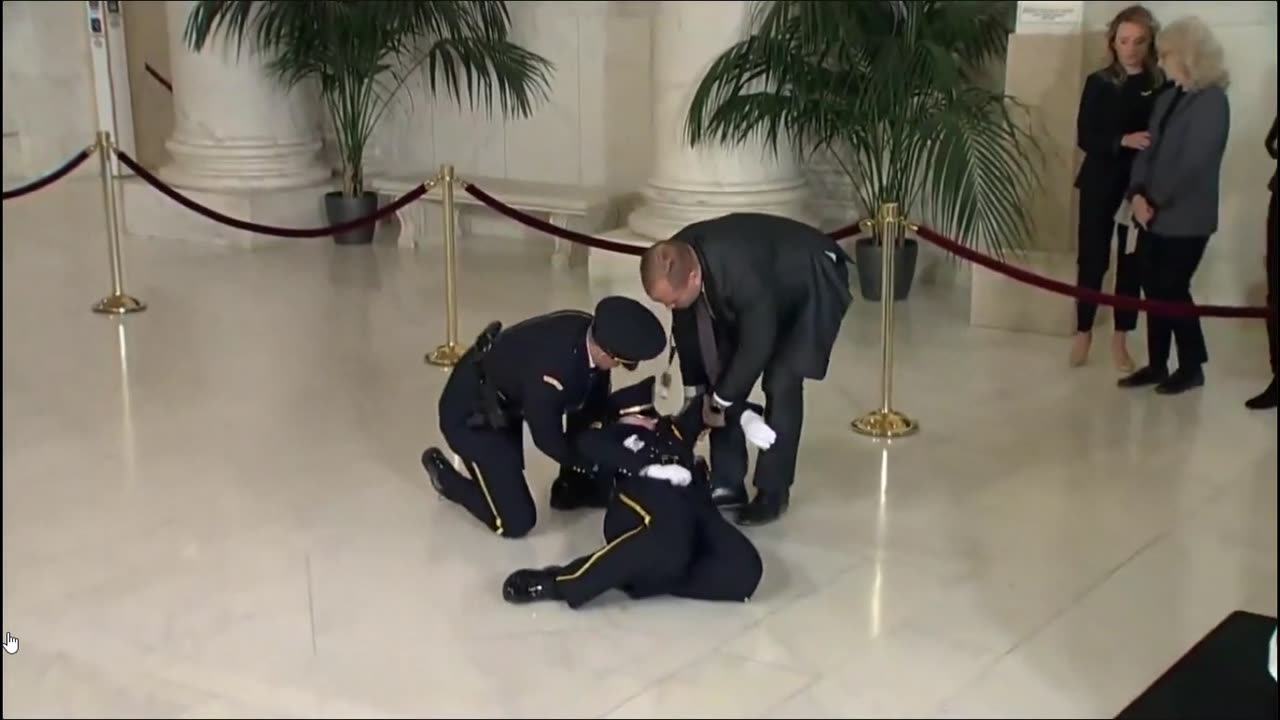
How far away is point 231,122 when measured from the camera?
1149cm

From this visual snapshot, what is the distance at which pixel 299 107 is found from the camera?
38.7ft

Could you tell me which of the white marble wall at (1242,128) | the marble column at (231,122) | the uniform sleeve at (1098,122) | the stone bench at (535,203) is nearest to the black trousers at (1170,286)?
the uniform sleeve at (1098,122)

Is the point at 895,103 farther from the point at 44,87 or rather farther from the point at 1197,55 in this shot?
the point at 44,87

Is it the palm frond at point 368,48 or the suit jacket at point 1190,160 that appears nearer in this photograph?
the suit jacket at point 1190,160

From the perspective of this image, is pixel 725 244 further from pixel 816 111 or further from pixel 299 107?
pixel 299 107

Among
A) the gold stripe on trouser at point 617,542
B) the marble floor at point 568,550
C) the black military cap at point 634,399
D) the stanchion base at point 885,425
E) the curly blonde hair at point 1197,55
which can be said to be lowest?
the marble floor at point 568,550

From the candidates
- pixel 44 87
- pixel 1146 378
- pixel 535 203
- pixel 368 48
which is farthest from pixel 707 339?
pixel 44 87

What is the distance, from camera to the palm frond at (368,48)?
10484 millimetres

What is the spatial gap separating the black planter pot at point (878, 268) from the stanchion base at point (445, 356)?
272 cm

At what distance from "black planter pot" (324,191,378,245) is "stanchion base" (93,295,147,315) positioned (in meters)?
2.49

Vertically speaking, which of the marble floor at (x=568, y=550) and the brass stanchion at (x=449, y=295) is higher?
the brass stanchion at (x=449, y=295)

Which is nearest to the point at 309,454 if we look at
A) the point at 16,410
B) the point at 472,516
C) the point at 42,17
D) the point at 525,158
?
the point at 472,516

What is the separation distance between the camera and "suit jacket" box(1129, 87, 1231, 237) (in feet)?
21.6

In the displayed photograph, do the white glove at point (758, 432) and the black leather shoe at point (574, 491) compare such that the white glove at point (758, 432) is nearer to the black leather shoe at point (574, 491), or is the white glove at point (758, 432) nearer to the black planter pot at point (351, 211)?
the black leather shoe at point (574, 491)
